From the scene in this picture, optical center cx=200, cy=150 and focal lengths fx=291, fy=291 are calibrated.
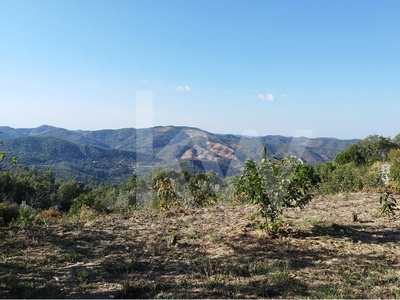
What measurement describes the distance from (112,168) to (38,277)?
87789 millimetres

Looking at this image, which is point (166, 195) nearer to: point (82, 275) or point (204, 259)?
point (204, 259)

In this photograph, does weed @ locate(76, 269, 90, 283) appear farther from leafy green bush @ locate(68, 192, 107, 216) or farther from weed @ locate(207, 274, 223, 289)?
leafy green bush @ locate(68, 192, 107, 216)

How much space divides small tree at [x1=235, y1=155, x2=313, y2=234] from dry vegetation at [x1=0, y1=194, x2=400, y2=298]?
60cm

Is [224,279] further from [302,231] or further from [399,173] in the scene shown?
[399,173]

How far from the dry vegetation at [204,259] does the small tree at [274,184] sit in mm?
599

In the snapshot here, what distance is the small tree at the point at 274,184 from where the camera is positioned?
4340 mm

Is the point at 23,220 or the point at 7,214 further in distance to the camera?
the point at 7,214

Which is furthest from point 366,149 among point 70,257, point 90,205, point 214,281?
point 70,257

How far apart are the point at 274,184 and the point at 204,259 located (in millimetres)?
1502

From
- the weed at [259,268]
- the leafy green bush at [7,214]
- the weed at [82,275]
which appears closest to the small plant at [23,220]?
the leafy green bush at [7,214]

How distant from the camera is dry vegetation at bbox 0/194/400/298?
2.99 meters

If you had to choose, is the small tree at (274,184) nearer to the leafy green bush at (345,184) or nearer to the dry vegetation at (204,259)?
the dry vegetation at (204,259)

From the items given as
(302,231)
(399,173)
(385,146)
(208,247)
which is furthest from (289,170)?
(385,146)

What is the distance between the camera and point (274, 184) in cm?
437
